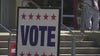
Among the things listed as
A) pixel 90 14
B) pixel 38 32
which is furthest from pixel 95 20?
pixel 38 32

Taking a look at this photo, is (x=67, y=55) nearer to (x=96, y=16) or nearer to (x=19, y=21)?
(x=96, y=16)

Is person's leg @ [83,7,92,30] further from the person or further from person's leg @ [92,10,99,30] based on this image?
person's leg @ [92,10,99,30]

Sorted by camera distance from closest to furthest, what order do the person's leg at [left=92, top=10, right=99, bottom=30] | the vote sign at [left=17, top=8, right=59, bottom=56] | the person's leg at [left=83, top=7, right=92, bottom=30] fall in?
1. the vote sign at [left=17, top=8, right=59, bottom=56]
2. the person's leg at [left=83, top=7, right=92, bottom=30]
3. the person's leg at [left=92, top=10, right=99, bottom=30]

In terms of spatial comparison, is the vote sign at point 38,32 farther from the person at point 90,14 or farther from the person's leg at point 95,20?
the person's leg at point 95,20

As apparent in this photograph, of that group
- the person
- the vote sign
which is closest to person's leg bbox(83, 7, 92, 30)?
the person

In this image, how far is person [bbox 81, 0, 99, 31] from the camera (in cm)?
1186

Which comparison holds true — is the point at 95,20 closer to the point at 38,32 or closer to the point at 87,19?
the point at 87,19

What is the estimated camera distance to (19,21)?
4625mm

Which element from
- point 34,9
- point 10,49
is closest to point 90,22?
point 10,49

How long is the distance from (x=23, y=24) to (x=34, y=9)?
233mm

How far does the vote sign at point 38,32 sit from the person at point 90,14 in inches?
283

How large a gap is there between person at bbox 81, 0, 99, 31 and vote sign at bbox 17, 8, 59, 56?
23.6 ft

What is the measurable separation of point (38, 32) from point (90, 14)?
25.1 feet

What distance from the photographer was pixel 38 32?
180 inches
